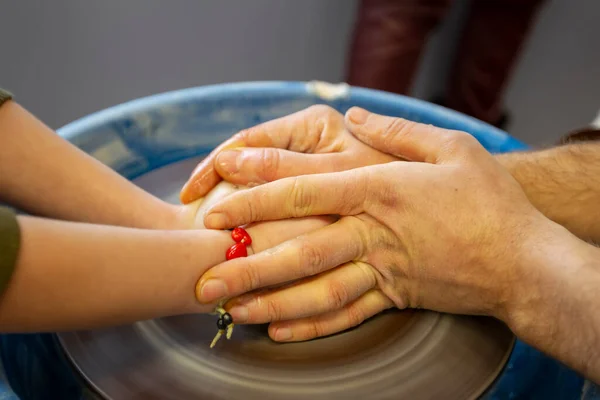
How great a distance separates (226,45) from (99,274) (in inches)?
59.5

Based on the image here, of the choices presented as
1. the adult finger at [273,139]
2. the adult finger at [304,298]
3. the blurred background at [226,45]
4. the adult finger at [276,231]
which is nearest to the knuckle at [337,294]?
the adult finger at [304,298]

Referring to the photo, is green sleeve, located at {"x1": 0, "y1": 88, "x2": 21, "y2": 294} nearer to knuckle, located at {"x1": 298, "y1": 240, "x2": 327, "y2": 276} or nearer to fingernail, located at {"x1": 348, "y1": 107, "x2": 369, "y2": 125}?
knuckle, located at {"x1": 298, "y1": 240, "x2": 327, "y2": 276}

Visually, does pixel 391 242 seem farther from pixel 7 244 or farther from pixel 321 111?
pixel 7 244

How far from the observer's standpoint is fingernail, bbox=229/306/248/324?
90 centimetres

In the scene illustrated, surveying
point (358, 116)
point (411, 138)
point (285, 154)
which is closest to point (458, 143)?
point (411, 138)

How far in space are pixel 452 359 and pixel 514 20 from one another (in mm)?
1759

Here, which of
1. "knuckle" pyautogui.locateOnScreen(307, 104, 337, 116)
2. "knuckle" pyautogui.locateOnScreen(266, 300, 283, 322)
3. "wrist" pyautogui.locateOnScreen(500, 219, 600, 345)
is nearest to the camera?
"wrist" pyautogui.locateOnScreen(500, 219, 600, 345)

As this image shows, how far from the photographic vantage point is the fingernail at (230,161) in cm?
103

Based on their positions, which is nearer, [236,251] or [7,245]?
[7,245]

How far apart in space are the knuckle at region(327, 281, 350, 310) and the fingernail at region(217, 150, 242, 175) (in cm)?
29

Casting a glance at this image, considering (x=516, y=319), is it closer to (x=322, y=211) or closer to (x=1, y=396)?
(x=322, y=211)

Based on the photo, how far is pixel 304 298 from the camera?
931 millimetres

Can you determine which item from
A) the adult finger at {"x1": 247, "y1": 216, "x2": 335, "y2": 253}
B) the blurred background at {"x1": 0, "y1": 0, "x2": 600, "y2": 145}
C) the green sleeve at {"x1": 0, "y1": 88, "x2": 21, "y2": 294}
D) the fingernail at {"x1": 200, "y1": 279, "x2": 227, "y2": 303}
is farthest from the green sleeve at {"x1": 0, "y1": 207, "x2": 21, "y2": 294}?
the blurred background at {"x1": 0, "y1": 0, "x2": 600, "y2": 145}

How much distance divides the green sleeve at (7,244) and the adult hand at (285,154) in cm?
44
